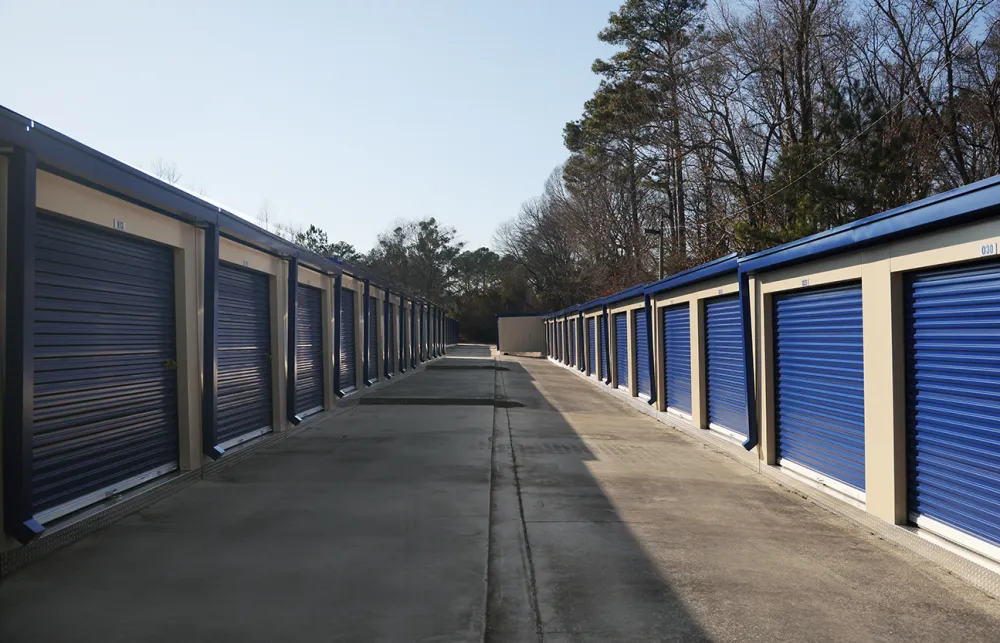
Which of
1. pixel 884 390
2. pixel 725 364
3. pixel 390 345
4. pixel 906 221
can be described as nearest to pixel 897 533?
pixel 884 390

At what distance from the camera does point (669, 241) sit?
33.0m

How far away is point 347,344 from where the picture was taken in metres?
17.3

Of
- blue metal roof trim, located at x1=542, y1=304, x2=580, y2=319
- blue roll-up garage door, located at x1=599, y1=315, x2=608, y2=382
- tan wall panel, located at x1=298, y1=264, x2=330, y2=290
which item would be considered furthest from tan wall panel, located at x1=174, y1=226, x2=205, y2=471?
blue metal roof trim, located at x1=542, y1=304, x2=580, y2=319

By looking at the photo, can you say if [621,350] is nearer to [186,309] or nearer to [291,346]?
[291,346]

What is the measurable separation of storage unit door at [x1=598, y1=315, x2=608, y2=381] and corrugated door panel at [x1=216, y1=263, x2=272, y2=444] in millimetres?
13063

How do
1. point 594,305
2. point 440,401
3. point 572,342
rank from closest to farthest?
1. point 440,401
2. point 594,305
3. point 572,342

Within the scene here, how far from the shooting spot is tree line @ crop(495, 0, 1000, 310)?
19547 millimetres

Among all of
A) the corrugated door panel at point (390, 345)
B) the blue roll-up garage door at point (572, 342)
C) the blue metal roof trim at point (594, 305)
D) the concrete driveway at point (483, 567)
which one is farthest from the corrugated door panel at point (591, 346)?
the concrete driveway at point (483, 567)

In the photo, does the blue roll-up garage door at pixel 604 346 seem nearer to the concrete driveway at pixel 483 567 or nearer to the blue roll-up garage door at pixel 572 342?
the blue roll-up garage door at pixel 572 342

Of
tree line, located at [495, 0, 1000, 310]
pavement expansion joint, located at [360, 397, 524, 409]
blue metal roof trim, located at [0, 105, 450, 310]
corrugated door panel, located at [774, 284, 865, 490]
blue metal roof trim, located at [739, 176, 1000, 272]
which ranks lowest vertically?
pavement expansion joint, located at [360, 397, 524, 409]

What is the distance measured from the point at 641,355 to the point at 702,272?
20.3 feet

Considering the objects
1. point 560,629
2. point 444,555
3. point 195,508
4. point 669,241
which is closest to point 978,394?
point 560,629

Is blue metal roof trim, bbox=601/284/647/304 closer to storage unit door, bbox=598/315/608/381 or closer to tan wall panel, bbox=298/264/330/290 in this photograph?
storage unit door, bbox=598/315/608/381

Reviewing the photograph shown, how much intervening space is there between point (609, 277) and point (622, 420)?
102ft
